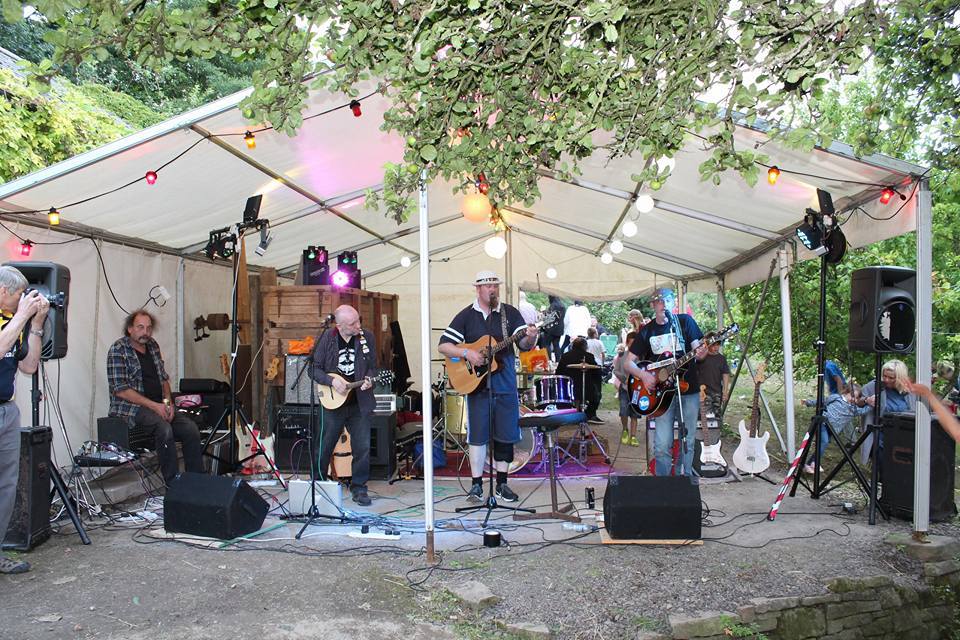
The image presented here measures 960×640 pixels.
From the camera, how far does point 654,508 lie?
4.57 metres

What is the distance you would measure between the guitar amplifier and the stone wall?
4.71 metres

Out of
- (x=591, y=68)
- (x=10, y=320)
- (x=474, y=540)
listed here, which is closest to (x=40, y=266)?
(x=10, y=320)

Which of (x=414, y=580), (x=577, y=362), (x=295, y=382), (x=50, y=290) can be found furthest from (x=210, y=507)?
(x=577, y=362)

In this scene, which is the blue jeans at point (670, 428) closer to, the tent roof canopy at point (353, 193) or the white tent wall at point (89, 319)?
the tent roof canopy at point (353, 193)

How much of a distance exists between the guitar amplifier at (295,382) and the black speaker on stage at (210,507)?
7.99 ft

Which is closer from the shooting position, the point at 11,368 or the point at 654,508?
the point at 11,368

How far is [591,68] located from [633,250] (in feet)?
29.1

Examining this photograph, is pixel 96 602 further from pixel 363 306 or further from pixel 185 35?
pixel 363 306

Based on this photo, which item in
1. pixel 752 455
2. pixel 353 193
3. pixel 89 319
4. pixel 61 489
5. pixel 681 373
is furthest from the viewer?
pixel 353 193

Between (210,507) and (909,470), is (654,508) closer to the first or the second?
(909,470)

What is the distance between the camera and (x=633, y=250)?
11188mm

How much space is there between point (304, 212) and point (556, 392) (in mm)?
3645

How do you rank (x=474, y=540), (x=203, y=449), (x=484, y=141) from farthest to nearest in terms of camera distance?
(x=203, y=449) < (x=474, y=540) < (x=484, y=141)

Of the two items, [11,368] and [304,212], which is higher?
[304,212]
